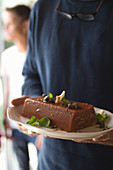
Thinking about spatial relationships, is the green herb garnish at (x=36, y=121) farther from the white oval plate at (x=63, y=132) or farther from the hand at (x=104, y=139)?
the hand at (x=104, y=139)

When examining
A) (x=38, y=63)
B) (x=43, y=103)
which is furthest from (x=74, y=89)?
(x=38, y=63)

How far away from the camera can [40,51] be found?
1710mm

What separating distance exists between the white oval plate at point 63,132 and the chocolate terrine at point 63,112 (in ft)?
0.16

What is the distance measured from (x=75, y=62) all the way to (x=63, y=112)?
1.26 ft

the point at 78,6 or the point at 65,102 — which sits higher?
the point at 78,6

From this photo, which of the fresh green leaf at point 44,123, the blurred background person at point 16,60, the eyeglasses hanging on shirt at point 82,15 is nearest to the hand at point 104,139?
the fresh green leaf at point 44,123

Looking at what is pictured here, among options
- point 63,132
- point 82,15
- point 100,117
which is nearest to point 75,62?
point 82,15

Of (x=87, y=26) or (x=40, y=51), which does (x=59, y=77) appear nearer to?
(x=40, y=51)

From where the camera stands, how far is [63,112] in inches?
51.8

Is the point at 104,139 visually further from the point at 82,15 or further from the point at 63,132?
the point at 82,15

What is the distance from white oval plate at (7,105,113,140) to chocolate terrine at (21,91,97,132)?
0.05 metres

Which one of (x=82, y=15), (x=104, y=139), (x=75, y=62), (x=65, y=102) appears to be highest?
(x=82, y=15)

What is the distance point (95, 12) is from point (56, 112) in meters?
0.68

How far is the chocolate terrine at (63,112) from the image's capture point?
4.21 feet
